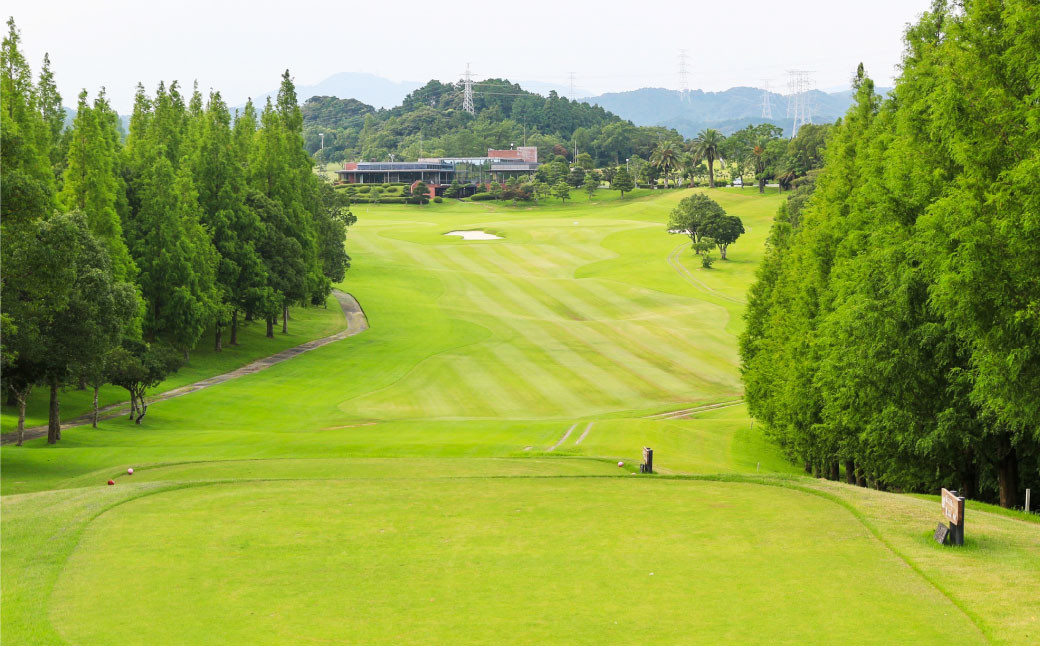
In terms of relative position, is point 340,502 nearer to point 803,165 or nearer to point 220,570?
point 220,570

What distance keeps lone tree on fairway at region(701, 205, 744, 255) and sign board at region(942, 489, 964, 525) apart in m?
90.3

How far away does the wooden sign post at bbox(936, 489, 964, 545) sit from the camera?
16.0 m

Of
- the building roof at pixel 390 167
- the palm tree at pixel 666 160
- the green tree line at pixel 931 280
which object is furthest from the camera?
the building roof at pixel 390 167

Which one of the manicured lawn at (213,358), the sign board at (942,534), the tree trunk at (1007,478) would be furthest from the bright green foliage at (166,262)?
the sign board at (942,534)

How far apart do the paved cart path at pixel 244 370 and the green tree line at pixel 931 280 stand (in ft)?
103

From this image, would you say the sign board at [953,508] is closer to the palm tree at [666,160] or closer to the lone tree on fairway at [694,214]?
the lone tree on fairway at [694,214]

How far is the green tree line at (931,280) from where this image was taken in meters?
20.9

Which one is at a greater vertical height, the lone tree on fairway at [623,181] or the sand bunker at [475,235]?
the lone tree on fairway at [623,181]

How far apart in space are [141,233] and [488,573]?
47647mm

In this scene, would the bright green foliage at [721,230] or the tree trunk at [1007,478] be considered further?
the bright green foliage at [721,230]

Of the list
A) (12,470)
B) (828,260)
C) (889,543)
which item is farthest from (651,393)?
(889,543)

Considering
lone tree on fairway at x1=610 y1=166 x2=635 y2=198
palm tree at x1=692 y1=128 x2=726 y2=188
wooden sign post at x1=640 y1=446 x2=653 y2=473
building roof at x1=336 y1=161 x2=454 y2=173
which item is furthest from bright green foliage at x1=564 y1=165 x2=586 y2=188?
wooden sign post at x1=640 y1=446 x2=653 y2=473

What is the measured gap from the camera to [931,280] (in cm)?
2488

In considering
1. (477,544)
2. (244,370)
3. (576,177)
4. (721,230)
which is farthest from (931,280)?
(576,177)
